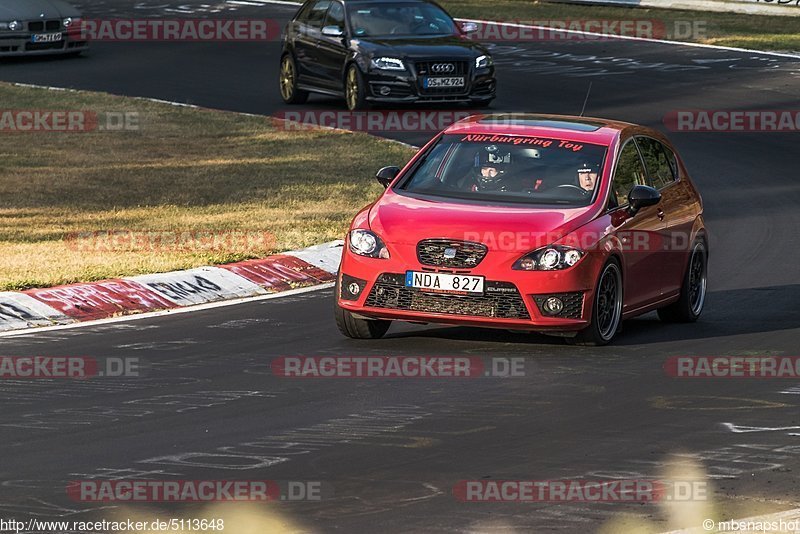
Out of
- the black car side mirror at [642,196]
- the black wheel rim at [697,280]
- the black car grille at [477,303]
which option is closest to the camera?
the black car grille at [477,303]

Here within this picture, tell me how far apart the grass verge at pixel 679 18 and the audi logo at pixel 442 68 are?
10.1m

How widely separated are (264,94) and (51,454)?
66.7ft

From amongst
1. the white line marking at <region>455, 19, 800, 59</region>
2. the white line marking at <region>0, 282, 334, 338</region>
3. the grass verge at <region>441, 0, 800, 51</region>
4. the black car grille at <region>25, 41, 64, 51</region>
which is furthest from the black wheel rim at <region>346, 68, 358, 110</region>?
the white line marking at <region>0, 282, 334, 338</region>

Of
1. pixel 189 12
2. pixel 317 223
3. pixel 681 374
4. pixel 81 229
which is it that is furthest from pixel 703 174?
pixel 189 12

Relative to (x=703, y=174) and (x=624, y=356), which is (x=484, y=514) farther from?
(x=703, y=174)

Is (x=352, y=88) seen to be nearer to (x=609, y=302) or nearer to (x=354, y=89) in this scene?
(x=354, y=89)

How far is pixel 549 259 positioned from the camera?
11.8 metres

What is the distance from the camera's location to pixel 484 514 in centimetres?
786

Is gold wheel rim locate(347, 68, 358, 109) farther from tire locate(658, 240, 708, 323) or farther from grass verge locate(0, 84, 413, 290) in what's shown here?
tire locate(658, 240, 708, 323)

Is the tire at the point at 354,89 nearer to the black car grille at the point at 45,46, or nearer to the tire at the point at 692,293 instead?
the black car grille at the point at 45,46

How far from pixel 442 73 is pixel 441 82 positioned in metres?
0.13

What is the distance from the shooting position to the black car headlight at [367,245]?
12.1 m

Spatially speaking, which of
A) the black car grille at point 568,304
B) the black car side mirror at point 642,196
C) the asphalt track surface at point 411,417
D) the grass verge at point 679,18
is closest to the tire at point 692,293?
the asphalt track surface at point 411,417

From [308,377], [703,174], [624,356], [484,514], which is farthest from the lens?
[703,174]
